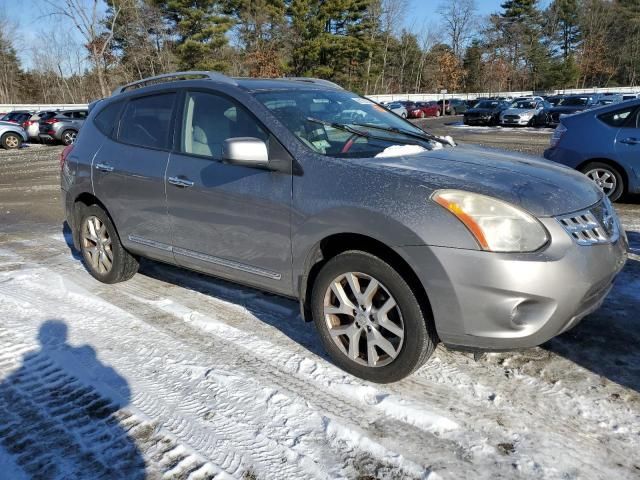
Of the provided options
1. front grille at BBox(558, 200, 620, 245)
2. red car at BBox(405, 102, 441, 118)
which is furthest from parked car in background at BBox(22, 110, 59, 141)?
red car at BBox(405, 102, 441, 118)

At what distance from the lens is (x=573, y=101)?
28.5 m

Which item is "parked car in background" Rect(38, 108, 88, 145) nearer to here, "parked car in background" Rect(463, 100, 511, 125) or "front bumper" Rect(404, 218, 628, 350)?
"parked car in background" Rect(463, 100, 511, 125)

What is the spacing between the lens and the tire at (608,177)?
7.39 metres

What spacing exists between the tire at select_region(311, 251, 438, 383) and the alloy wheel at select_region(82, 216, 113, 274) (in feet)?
7.91

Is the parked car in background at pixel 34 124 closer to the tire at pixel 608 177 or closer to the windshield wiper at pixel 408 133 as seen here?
the tire at pixel 608 177

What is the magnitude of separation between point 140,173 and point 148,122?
17.7 inches

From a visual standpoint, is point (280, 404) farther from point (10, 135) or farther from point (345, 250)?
point (10, 135)

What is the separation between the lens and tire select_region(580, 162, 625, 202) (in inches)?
291

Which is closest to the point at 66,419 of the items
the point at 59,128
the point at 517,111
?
the point at 59,128

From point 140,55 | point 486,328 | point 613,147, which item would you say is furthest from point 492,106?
point 486,328

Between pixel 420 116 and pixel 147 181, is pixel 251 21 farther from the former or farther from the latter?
pixel 147 181

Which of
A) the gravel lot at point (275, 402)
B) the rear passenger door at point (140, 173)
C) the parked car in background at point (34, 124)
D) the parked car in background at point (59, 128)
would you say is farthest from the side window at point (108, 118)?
the parked car in background at point (34, 124)

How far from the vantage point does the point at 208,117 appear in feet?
12.4

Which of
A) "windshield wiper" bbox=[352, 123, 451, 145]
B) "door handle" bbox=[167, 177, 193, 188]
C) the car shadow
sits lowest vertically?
the car shadow
